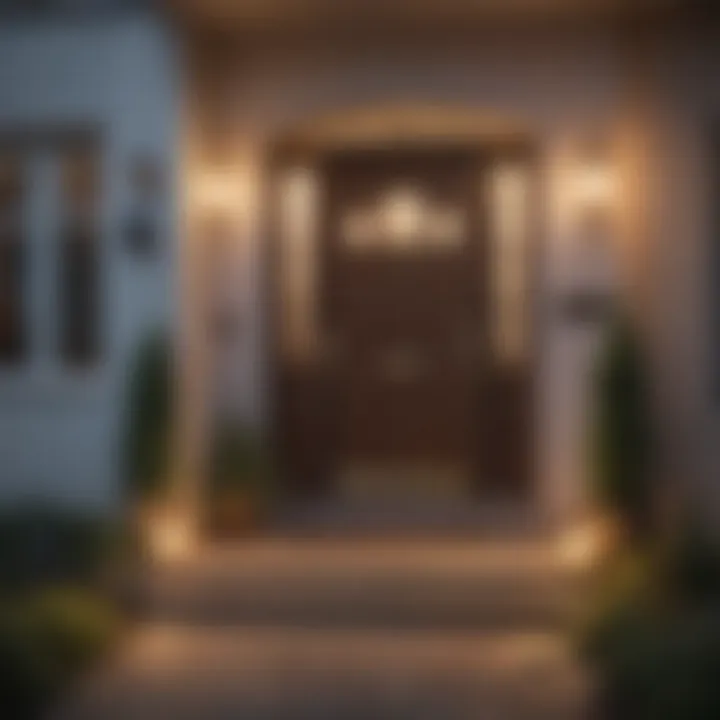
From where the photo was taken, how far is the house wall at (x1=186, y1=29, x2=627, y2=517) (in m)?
10.0

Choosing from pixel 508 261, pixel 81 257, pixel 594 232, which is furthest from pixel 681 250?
pixel 81 257

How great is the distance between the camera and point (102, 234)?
999 cm

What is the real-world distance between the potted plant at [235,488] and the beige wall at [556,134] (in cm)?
94

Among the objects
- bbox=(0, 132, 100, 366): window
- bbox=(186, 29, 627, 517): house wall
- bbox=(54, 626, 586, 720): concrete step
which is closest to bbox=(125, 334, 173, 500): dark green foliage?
bbox=(0, 132, 100, 366): window

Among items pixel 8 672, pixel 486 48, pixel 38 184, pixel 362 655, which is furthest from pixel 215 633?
pixel 486 48

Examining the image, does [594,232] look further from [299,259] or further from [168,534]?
[168,534]

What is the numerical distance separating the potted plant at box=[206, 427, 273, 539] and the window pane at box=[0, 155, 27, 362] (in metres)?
1.37

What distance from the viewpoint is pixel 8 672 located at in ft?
23.5

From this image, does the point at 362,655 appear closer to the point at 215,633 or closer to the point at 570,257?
the point at 215,633

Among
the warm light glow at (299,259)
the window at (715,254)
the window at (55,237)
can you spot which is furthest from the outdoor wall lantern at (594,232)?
the window at (55,237)

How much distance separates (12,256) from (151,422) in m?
1.60

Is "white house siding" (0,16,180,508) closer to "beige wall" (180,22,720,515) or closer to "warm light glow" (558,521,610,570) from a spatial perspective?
"beige wall" (180,22,720,515)

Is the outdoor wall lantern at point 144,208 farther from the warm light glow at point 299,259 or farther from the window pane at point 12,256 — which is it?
the warm light glow at point 299,259

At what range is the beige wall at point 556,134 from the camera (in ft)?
32.6
